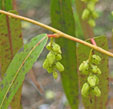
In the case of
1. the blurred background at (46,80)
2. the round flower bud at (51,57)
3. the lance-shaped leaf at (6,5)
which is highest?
the lance-shaped leaf at (6,5)

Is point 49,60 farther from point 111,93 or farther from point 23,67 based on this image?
point 111,93

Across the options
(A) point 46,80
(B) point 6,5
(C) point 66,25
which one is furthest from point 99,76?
(A) point 46,80

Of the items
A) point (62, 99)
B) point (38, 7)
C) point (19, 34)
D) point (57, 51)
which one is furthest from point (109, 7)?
point (57, 51)

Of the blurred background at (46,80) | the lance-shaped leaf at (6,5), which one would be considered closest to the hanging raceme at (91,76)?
the lance-shaped leaf at (6,5)

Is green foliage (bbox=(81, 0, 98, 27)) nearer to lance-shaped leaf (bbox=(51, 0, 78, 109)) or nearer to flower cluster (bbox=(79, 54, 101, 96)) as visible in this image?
lance-shaped leaf (bbox=(51, 0, 78, 109))

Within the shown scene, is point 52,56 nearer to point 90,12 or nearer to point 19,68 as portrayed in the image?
point 19,68

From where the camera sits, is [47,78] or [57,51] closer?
[57,51]

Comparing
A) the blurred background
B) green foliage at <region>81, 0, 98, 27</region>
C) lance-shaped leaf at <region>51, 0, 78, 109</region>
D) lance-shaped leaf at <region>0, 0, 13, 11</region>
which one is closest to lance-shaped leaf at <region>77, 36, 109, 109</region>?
lance-shaped leaf at <region>51, 0, 78, 109</region>

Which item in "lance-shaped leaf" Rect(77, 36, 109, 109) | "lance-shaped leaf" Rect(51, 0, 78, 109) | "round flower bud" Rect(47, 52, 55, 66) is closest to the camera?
"round flower bud" Rect(47, 52, 55, 66)

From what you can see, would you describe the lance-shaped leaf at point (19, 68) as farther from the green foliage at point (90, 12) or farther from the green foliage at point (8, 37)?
the green foliage at point (90, 12)
